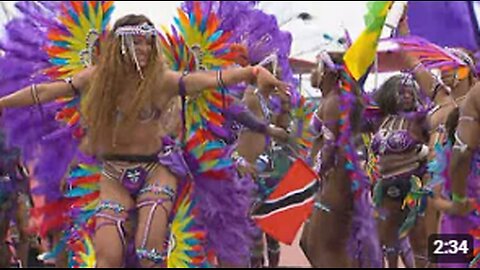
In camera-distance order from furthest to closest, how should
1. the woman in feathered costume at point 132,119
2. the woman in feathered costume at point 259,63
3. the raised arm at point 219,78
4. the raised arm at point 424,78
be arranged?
the raised arm at point 424,78, the woman in feathered costume at point 259,63, the woman in feathered costume at point 132,119, the raised arm at point 219,78

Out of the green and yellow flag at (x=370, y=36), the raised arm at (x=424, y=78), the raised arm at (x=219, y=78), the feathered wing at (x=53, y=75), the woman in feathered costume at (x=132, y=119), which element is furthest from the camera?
the raised arm at (x=424, y=78)

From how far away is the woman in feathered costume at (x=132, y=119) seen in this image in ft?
14.1

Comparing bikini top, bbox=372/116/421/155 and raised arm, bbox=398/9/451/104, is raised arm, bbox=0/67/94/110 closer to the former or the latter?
raised arm, bbox=398/9/451/104

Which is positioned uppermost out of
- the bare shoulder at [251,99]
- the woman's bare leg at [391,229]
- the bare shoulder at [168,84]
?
the bare shoulder at [168,84]

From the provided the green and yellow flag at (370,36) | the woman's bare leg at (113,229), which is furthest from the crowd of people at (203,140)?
the green and yellow flag at (370,36)

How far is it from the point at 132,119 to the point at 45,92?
0.47m

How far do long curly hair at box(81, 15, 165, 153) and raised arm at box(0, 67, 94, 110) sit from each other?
0.12 meters

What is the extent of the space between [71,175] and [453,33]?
6.95 feet

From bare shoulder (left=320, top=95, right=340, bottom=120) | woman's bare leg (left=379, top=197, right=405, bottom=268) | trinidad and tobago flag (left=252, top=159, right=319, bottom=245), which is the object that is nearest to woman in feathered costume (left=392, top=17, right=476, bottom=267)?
woman's bare leg (left=379, top=197, right=405, bottom=268)

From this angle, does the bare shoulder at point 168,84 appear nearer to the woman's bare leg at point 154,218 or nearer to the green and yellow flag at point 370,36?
the woman's bare leg at point 154,218

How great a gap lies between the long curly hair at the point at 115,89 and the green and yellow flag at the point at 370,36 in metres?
0.98

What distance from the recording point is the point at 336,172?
512cm

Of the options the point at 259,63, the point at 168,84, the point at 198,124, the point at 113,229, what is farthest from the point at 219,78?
the point at 259,63

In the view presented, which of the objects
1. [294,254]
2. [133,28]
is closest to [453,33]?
[133,28]
